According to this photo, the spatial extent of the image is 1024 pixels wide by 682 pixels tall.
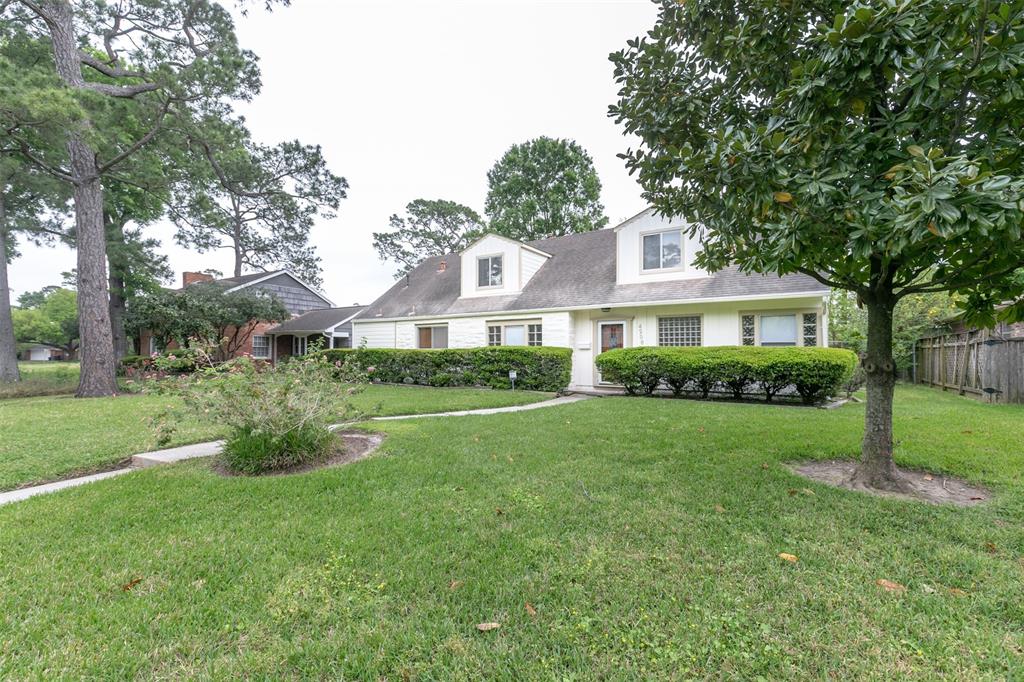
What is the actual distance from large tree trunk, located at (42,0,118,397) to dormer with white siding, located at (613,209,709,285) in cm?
1503

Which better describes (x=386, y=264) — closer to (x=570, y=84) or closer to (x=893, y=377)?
(x=570, y=84)

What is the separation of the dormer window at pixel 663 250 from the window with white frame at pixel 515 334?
156 inches

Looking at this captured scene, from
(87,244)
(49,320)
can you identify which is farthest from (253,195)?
(49,320)

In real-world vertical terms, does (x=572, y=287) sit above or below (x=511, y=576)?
above

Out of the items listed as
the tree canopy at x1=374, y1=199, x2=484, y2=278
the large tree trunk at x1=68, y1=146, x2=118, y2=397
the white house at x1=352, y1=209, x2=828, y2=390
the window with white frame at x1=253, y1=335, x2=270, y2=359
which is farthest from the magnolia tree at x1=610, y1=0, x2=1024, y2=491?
the tree canopy at x1=374, y1=199, x2=484, y2=278

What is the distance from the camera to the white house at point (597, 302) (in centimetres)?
1139

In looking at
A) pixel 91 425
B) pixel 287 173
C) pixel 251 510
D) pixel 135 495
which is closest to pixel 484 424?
pixel 251 510

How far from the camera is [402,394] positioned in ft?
38.4

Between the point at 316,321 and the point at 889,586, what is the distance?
78.2ft

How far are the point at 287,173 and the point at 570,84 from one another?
49.9ft

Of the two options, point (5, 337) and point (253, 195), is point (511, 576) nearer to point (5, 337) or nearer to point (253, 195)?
point (253, 195)

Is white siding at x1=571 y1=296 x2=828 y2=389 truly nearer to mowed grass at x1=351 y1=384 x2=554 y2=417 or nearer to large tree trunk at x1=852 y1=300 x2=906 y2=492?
mowed grass at x1=351 y1=384 x2=554 y2=417

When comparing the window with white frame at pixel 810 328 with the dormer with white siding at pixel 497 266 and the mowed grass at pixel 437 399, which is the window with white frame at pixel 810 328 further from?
the dormer with white siding at pixel 497 266

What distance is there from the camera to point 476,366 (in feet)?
43.8
